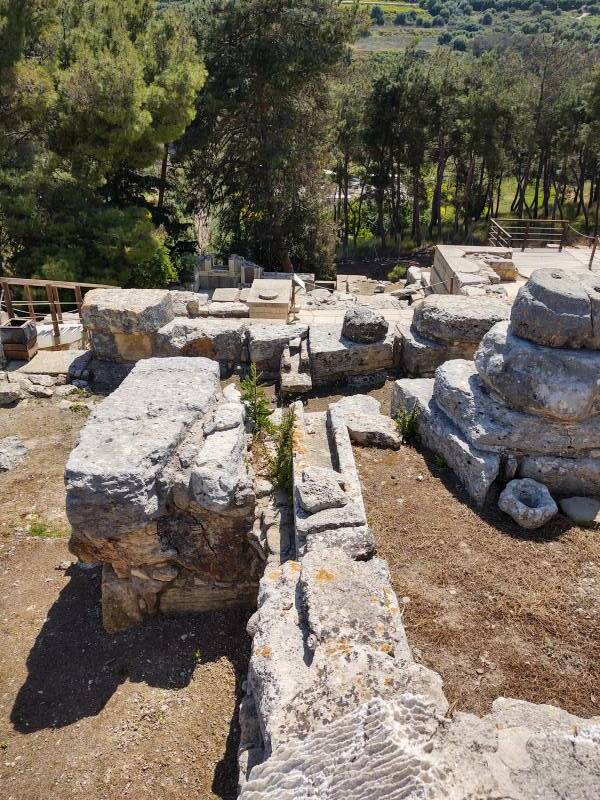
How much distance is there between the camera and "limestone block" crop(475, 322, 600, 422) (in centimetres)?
531

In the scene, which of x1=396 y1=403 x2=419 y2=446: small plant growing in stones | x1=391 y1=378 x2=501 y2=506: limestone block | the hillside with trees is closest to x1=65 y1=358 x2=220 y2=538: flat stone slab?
x1=396 y1=403 x2=419 y2=446: small plant growing in stones

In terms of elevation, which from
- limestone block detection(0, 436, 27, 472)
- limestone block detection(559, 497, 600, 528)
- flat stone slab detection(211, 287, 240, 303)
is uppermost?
limestone block detection(559, 497, 600, 528)

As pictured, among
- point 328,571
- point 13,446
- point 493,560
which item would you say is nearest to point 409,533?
point 493,560

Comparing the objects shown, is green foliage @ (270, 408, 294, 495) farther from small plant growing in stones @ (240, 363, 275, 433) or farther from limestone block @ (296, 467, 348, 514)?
limestone block @ (296, 467, 348, 514)

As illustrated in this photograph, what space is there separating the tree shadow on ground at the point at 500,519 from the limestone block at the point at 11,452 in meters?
5.24

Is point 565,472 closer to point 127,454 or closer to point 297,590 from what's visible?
point 297,590

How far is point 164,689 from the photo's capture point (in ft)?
16.7

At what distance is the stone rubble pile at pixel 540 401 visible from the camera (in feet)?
17.6

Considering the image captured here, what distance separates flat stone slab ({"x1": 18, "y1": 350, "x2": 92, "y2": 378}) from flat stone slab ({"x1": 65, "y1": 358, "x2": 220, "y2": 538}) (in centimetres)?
374

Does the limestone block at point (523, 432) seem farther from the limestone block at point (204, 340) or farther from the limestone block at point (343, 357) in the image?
the limestone block at point (204, 340)

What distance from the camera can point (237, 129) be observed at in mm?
18562

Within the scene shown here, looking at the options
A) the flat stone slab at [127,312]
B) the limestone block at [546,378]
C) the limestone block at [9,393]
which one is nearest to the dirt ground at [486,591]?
the limestone block at [546,378]

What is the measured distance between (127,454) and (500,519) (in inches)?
129

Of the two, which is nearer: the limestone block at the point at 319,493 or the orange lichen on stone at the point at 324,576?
the orange lichen on stone at the point at 324,576
